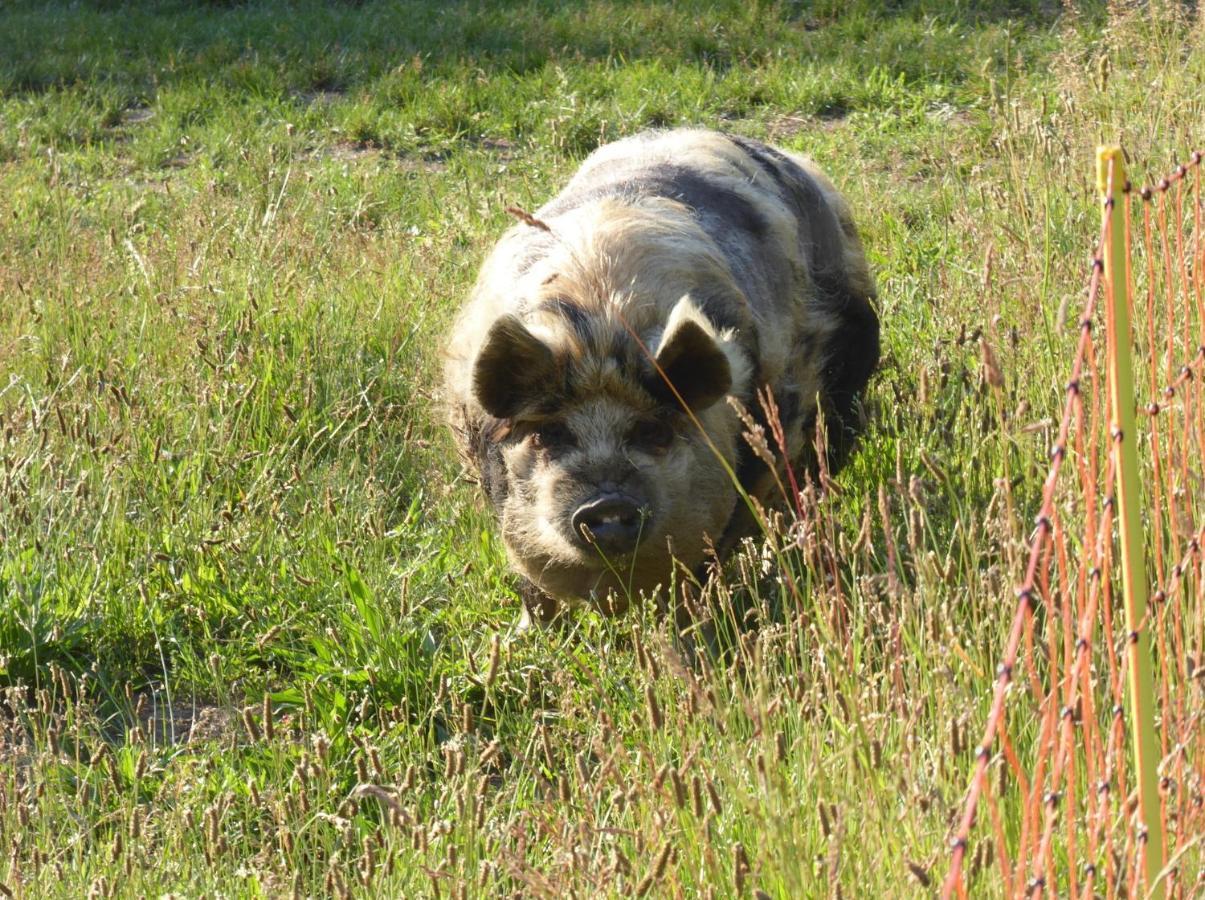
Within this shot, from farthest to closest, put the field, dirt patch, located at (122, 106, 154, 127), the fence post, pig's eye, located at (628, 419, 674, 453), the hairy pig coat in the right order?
dirt patch, located at (122, 106, 154, 127) → pig's eye, located at (628, 419, 674, 453) → the hairy pig coat → the field → the fence post

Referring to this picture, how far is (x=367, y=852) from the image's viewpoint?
2.85 metres

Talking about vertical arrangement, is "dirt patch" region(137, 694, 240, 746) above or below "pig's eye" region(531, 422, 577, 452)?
below

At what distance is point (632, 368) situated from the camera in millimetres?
4609

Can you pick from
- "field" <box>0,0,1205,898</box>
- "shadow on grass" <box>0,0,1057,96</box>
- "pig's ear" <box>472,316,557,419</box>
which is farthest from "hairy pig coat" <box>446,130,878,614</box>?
"shadow on grass" <box>0,0,1057,96</box>

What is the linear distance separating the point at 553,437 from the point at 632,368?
1.05 ft

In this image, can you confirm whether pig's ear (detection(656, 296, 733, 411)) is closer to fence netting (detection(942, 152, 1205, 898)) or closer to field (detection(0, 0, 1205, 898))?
field (detection(0, 0, 1205, 898))

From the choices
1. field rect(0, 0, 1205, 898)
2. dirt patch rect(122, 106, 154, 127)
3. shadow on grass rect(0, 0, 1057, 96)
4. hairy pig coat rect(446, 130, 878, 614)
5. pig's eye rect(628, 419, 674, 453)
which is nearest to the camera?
field rect(0, 0, 1205, 898)

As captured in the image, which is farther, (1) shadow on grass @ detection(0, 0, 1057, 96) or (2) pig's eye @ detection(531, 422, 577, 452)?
(1) shadow on grass @ detection(0, 0, 1057, 96)

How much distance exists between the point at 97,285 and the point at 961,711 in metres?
5.18

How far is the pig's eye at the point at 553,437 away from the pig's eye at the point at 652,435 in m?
0.18

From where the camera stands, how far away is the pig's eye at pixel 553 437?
184 inches

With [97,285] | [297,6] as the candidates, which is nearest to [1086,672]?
[97,285]

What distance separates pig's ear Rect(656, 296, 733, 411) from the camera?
4.36 meters

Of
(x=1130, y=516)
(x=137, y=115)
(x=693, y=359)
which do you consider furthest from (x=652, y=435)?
(x=137, y=115)
